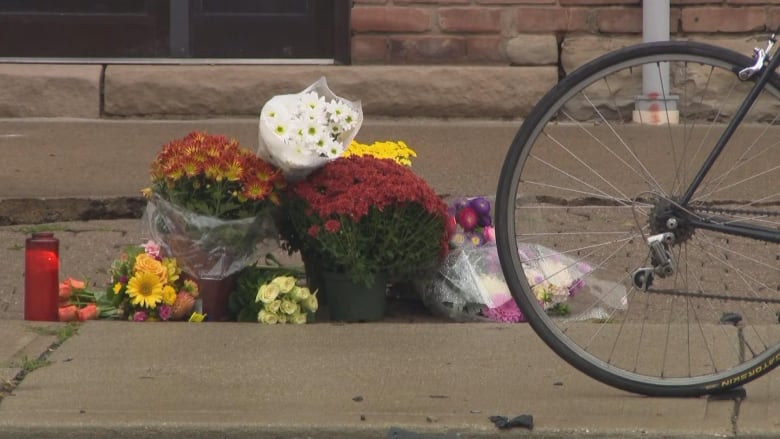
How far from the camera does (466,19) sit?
8.46 metres

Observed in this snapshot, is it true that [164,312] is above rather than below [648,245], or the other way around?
below

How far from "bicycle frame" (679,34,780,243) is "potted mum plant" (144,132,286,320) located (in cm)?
168

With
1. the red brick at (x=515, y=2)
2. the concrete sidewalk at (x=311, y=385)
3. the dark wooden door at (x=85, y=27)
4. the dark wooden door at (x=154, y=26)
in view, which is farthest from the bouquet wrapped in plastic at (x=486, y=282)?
the dark wooden door at (x=85, y=27)

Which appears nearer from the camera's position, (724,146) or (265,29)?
(724,146)

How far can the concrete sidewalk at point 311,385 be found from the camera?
12.8ft

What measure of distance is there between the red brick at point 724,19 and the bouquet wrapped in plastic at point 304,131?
3.84 meters

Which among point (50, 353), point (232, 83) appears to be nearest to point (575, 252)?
point (50, 353)

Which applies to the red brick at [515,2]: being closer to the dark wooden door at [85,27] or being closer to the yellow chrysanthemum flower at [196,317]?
the dark wooden door at [85,27]

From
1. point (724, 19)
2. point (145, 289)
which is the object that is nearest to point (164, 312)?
point (145, 289)

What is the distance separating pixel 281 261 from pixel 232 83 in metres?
2.45

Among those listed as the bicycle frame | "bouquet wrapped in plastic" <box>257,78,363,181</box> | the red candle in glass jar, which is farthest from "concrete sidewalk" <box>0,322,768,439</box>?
"bouquet wrapped in plastic" <box>257,78,363,181</box>

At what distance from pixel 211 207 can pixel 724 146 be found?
1978 mm

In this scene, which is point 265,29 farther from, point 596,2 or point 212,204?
point 212,204

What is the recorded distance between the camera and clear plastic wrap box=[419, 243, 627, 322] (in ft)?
16.9
